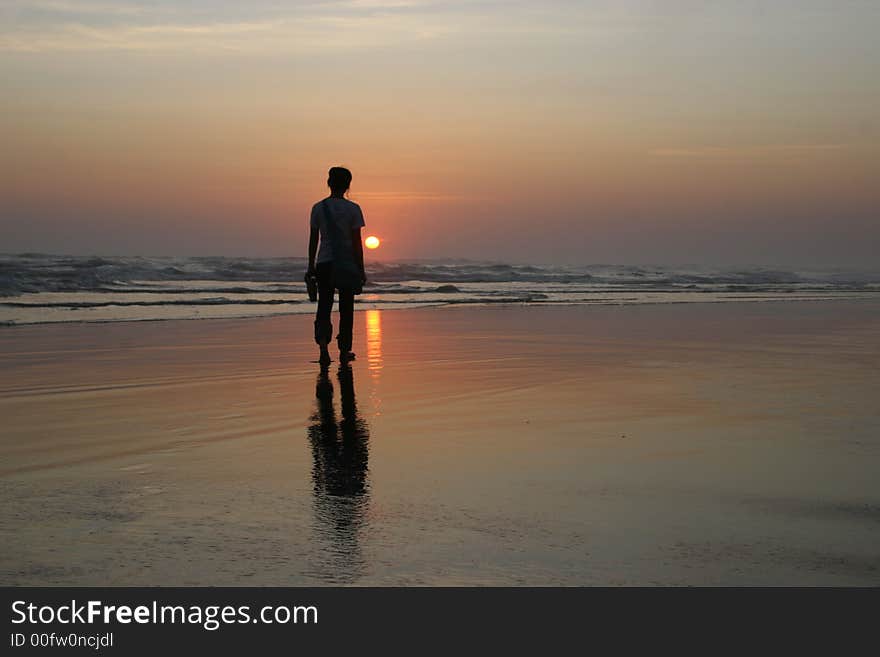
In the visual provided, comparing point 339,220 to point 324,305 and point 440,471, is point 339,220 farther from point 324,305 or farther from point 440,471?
point 440,471

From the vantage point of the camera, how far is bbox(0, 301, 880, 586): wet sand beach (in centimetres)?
346

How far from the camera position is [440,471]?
16.2 feet

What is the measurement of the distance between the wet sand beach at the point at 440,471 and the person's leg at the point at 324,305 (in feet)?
1.33

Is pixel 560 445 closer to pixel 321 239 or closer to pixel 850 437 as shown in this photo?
pixel 850 437

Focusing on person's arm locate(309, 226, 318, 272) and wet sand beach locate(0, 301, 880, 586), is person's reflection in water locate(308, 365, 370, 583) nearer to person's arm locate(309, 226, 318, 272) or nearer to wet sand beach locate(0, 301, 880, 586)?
wet sand beach locate(0, 301, 880, 586)

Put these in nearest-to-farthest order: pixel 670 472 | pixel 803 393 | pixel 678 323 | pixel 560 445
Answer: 1. pixel 670 472
2. pixel 560 445
3. pixel 803 393
4. pixel 678 323

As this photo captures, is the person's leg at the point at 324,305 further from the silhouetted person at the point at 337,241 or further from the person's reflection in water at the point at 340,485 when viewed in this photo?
the person's reflection in water at the point at 340,485

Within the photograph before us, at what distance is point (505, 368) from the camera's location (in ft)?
32.2

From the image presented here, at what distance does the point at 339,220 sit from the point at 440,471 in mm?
5157

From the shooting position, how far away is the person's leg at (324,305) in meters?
9.83

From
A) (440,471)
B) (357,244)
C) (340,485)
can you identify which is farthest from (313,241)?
(340,485)

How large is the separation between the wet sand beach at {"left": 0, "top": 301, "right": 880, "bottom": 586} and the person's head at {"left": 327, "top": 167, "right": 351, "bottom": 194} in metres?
1.72
